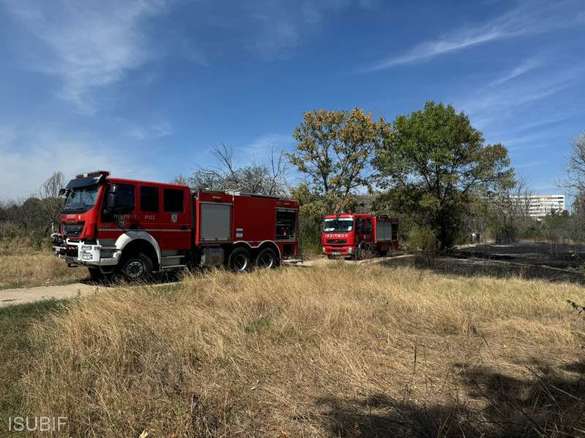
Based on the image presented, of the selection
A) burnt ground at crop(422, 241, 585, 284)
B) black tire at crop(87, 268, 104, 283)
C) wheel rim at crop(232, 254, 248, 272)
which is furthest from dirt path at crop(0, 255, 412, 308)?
burnt ground at crop(422, 241, 585, 284)

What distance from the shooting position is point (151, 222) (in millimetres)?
12625

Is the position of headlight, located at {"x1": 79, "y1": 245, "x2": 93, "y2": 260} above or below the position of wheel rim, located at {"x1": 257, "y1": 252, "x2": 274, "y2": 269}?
above

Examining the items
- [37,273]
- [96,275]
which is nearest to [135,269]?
[96,275]

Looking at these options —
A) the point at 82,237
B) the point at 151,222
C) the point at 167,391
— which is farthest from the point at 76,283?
the point at 167,391

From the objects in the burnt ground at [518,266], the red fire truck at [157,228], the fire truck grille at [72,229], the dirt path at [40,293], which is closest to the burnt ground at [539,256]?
the burnt ground at [518,266]

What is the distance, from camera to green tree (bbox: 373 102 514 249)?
1090 inches

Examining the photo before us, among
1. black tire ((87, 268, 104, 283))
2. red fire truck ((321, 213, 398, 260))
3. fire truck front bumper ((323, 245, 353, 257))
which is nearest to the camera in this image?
black tire ((87, 268, 104, 283))

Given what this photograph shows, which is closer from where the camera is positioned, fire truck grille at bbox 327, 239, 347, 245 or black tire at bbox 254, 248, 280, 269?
black tire at bbox 254, 248, 280, 269

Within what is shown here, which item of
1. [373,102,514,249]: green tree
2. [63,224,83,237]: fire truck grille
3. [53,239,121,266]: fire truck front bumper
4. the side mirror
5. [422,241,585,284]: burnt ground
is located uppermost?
[373,102,514,249]: green tree

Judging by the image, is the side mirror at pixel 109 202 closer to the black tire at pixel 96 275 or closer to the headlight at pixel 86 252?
the headlight at pixel 86 252

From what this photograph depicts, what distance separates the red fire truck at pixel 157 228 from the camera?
11602 mm

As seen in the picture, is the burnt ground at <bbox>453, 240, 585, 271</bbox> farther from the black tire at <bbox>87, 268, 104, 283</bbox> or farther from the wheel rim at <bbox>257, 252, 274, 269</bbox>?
the black tire at <bbox>87, 268, 104, 283</bbox>

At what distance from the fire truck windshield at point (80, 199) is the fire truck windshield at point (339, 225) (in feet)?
47.7

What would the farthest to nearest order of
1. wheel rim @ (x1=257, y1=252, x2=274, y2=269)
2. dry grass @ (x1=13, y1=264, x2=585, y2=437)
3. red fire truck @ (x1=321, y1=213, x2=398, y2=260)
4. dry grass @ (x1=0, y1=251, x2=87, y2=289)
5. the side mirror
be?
red fire truck @ (x1=321, y1=213, x2=398, y2=260)
wheel rim @ (x1=257, y1=252, x2=274, y2=269)
dry grass @ (x1=0, y1=251, x2=87, y2=289)
the side mirror
dry grass @ (x1=13, y1=264, x2=585, y2=437)
